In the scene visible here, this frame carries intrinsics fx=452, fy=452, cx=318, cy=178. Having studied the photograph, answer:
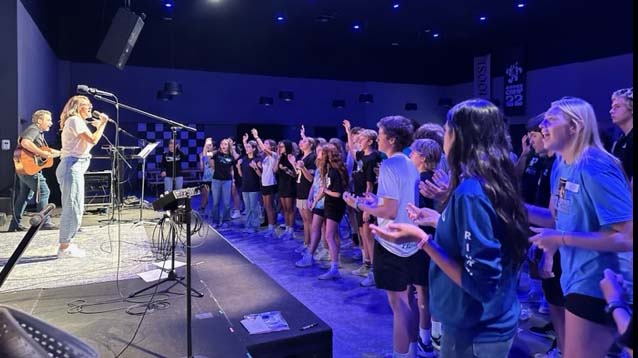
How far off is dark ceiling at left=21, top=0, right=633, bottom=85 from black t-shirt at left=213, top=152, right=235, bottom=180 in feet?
13.3

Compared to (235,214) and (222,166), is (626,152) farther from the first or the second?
(235,214)

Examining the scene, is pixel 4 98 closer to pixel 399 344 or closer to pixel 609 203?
pixel 399 344

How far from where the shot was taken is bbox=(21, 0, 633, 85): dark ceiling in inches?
377

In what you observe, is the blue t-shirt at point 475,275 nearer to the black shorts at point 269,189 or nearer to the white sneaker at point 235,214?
the black shorts at point 269,189

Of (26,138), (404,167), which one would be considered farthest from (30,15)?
(404,167)

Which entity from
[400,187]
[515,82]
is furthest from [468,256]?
[515,82]

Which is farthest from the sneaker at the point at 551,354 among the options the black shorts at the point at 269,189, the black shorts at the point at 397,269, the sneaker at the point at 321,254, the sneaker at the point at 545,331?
the black shorts at the point at 269,189

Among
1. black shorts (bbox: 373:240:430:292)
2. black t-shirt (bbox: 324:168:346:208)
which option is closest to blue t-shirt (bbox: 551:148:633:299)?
black shorts (bbox: 373:240:430:292)

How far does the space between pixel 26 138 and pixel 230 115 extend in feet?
28.0

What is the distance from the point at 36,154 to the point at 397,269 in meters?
4.14

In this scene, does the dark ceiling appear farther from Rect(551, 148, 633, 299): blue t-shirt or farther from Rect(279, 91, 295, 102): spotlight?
Rect(551, 148, 633, 299): blue t-shirt

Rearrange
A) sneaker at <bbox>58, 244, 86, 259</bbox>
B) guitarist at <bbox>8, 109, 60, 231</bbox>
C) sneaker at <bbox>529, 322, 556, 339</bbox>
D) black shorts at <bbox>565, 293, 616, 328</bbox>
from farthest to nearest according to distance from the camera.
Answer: guitarist at <bbox>8, 109, 60, 231</bbox>
sneaker at <bbox>58, 244, 86, 259</bbox>
sneaker at <bbox>529, 322, 556, 339</bbox>
black shorts at <bbox>565, 293, 616, 328</bbox>

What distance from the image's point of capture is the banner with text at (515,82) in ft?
39.7

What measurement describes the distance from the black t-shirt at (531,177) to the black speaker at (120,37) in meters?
4.95
